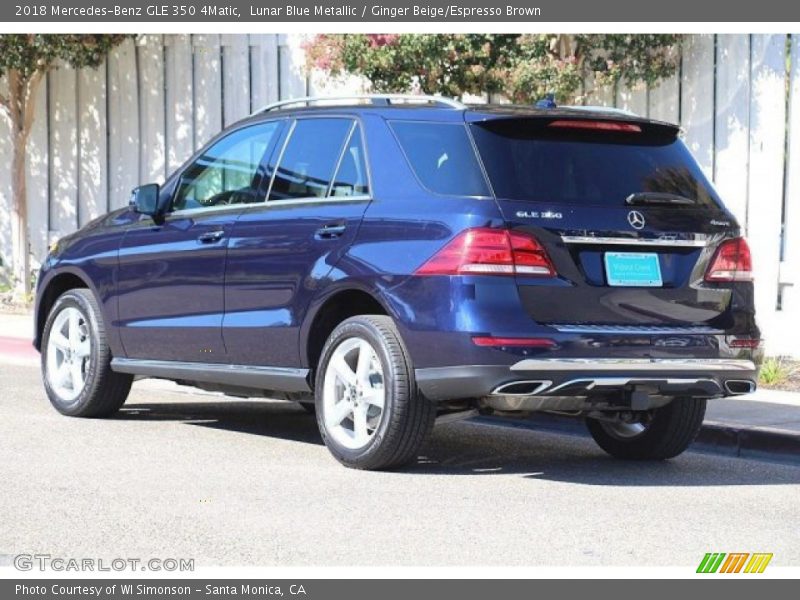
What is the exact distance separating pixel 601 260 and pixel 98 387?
376 centimetres

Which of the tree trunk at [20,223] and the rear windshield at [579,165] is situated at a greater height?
the rear windshield at [579,165]

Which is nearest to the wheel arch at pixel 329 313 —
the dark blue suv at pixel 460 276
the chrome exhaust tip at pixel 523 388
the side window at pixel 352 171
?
the dark blue suv at pixel 460 276

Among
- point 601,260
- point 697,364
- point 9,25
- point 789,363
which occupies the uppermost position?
point 9,25

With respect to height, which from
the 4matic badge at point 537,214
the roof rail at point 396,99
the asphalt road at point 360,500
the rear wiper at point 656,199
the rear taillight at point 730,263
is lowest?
the asphalt road at point 360,500

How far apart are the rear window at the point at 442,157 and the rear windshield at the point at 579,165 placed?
0.08 metres

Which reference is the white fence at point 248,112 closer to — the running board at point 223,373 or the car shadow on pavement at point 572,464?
the car shadow on pavement at point 572,464

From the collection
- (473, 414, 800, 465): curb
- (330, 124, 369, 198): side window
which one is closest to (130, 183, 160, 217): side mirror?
(330, 124, 369, 198): side window

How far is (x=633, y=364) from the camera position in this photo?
27.5 feet

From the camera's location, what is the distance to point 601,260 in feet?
27.7

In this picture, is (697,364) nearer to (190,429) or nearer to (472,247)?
(472,247)

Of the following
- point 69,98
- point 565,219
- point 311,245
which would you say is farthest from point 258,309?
point 69,98

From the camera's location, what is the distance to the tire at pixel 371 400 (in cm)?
849

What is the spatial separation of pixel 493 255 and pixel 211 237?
227 centimetres

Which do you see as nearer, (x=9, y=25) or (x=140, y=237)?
(x=140, y=237)
